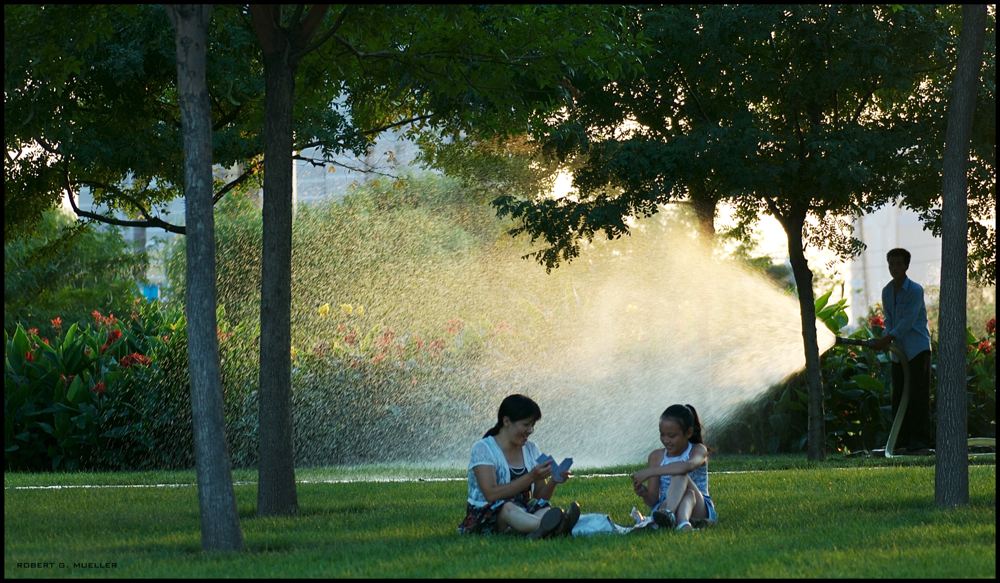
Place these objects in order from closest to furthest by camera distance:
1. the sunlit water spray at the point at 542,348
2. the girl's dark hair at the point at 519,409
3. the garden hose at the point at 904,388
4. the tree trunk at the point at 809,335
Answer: the girl's dark hair at the point at 519,409, the garden hose at the point at 904,388, the tree trunk at the point at 809,335, the sunlit water spray at the point at 542,348

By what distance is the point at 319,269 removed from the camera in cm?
1656

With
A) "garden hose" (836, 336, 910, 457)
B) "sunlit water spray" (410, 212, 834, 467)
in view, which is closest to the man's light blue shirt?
"garden hose" (836, 336, 910, 457)

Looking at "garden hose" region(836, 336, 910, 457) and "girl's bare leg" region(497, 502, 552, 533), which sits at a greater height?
"garden hose" region(836, 336, 910, 457)

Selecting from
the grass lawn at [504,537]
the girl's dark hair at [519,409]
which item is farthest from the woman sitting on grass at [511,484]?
the grass lawn at [504,537]

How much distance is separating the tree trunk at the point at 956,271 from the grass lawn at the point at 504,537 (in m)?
0.37

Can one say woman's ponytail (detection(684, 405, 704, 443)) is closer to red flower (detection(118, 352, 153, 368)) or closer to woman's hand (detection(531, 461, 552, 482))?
woman's hand (detection(531, 461, 552, 482))

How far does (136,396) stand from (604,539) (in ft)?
27.4

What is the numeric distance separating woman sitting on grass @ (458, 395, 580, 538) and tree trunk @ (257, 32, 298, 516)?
1372 mm

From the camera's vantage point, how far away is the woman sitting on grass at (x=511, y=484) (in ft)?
24.4

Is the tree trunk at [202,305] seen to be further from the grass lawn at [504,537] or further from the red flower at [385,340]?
the red flower at [385,340]

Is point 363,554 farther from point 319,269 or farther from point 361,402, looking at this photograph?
point 319,269

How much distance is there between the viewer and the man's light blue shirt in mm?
12555

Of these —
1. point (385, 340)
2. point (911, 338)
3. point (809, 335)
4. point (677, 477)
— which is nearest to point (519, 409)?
point (677, 477)

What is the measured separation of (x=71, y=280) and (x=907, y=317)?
27700mm
